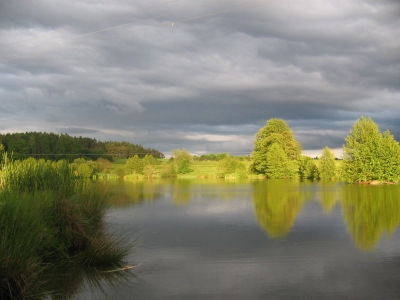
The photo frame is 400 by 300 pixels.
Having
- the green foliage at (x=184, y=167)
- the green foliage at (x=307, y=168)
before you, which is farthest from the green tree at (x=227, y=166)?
the green foliage at (x=307, y=168)

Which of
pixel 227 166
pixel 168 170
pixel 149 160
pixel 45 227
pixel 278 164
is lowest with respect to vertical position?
pixel 45 227

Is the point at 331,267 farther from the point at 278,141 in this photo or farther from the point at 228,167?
the point at 228,167

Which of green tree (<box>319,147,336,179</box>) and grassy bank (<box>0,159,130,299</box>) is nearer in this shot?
grassy bank (<box>0,159,130,299</box>)

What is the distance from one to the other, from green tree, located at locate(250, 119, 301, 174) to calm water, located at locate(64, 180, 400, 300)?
36601mm

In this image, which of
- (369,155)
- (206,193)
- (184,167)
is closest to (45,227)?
(206,193)

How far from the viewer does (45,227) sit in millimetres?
7203

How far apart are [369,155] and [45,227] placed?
116 feet

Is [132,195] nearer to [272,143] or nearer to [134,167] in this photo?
[272,143]

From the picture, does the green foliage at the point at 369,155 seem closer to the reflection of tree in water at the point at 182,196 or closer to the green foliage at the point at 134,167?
the reflection of tree in water at the point at 182,196

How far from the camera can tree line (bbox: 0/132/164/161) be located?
40656mm

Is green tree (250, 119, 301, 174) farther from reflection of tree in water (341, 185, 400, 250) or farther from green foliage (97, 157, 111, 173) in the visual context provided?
reflection of tree in water (341, 185, 400, 250)

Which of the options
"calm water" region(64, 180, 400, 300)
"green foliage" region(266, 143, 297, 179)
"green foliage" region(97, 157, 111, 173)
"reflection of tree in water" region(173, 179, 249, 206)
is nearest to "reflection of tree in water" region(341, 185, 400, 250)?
"calm water" region(64, 180, 400, 300)

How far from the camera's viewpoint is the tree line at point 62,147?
40.7m

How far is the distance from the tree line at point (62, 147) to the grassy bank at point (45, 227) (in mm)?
17929
